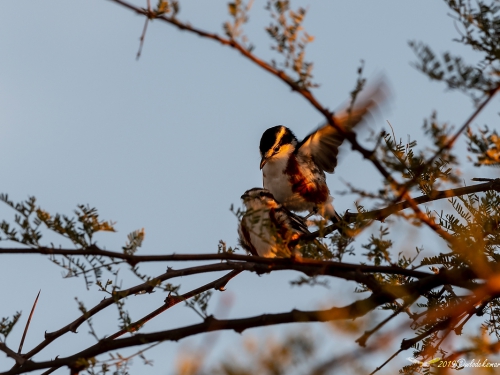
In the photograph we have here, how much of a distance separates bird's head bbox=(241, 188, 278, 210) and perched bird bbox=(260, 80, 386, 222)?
543 mm

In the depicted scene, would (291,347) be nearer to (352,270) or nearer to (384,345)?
(384,345)

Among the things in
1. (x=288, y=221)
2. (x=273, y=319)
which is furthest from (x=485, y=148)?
(x=288, y=221)

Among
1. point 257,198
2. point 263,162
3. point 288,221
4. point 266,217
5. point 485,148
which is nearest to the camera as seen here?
point 485,148

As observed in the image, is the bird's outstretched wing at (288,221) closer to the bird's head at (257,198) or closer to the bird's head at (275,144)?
the bird's head at (257,198)

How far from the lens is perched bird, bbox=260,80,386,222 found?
22.4 feet

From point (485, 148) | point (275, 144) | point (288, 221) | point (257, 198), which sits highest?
point (275, 144)

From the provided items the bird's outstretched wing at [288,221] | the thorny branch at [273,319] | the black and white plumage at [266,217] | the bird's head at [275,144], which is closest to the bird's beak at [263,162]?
the bird's head at [275,144]

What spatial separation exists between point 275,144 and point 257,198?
1315 mm

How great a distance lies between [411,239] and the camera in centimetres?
378

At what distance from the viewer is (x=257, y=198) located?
19.6 feet

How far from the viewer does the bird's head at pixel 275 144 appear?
711 cm

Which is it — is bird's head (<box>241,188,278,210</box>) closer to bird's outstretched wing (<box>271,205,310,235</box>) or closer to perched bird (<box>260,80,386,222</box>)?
bird's outstretched wing (<box>271,205,310,235</box>)

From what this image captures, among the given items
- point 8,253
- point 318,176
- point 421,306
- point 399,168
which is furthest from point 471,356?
point 318,176

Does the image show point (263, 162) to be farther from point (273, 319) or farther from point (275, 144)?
point (273, 319)
